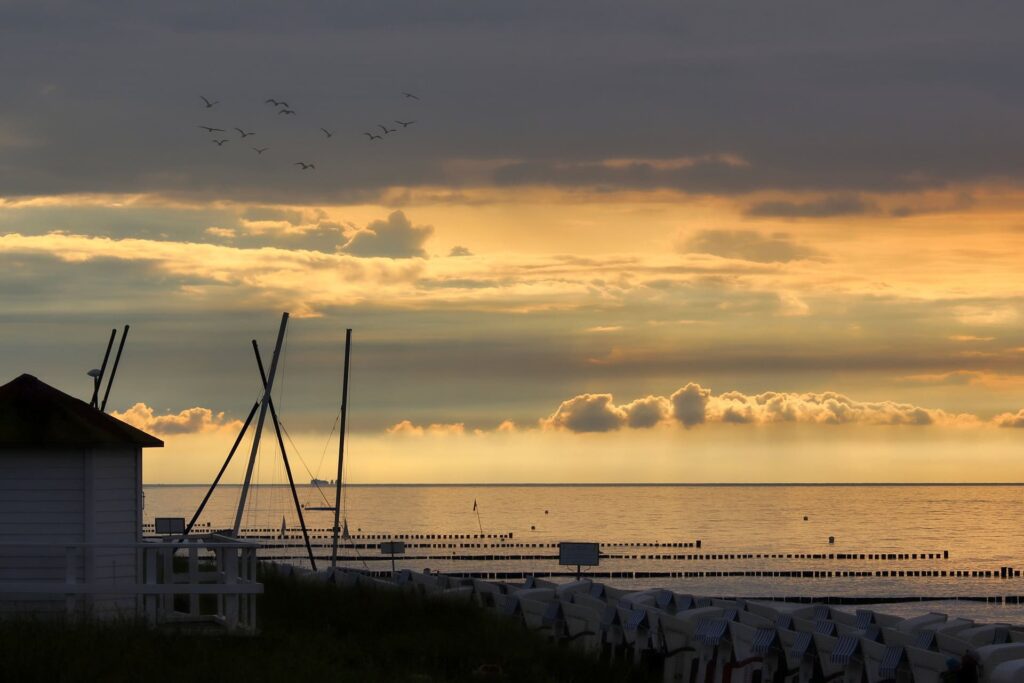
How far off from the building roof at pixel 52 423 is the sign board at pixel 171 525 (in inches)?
938

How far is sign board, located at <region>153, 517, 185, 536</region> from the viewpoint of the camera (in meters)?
50.3

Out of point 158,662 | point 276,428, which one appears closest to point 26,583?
point 158,662

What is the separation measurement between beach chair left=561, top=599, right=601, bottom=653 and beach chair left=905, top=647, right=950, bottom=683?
7.68 metres

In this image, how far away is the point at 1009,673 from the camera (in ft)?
73.8

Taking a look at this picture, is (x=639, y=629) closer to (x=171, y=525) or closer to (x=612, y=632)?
(x=612, y=632)

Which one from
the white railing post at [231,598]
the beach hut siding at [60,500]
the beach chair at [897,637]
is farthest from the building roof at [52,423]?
the beach chair at [897,637]

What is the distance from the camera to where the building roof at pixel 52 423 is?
24531 millimetres

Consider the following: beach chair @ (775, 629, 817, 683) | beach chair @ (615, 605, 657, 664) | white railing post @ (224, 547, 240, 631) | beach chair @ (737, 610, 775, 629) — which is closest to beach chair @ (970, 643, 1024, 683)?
beach chair @ (775, 629, 817, 683)

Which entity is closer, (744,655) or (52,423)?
(52,423)

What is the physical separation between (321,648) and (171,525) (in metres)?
27.8

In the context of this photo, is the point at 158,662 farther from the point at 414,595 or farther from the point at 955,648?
the point at 955,648

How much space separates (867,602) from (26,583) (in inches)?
2600

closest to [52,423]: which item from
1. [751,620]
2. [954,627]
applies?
[751,620]

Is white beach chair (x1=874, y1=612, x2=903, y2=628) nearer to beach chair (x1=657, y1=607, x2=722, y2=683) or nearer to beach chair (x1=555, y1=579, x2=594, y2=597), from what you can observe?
beach chair (x1=657, y1=607, x2=722, y2=683)
